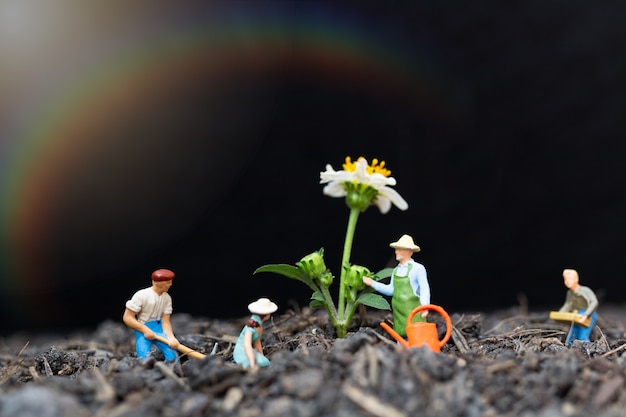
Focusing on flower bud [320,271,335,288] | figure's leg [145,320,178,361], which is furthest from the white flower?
figure's leg [145,320,178,361]

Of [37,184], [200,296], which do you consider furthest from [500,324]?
[37,184]

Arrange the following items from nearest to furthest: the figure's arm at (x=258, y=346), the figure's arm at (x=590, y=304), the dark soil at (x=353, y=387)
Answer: the dark soil at (x=353, y=387) → the figure's arm at (x=258, y=346) → the figure's arm at (x=590, y=304)

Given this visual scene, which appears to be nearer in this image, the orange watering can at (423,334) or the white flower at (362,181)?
the orange watering can at (423,334)

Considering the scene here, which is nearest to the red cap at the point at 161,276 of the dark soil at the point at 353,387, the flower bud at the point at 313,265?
the dark soil at the point at 353,387

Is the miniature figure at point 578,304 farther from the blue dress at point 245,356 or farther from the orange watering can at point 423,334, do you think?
the blue dress at point 245,356

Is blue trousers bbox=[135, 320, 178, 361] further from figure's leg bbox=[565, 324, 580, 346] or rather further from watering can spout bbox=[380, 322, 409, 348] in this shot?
figure's leg bbox=[565, 324, 580, 346]

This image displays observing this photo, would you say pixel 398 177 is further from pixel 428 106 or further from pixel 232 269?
pixel 232 269
